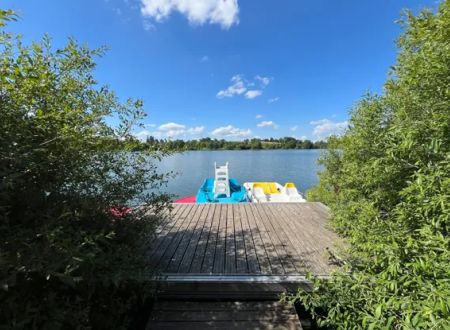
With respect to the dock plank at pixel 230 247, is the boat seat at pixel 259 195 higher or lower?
lower

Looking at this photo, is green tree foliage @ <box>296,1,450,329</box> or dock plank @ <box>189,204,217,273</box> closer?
green tree foliage @ <box>296,1,450,329</box>

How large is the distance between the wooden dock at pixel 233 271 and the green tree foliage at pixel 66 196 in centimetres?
55

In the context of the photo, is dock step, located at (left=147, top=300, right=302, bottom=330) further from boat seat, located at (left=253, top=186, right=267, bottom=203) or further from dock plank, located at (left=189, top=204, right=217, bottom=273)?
boat seat, located at (left=253, top=186, right=267, bottom=203)

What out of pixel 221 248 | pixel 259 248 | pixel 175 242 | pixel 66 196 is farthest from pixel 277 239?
pixel 66 196

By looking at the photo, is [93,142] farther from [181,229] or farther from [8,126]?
[181,229]

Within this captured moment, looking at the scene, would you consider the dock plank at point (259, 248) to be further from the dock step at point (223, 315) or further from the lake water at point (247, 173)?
the lake water at point (247, 173)

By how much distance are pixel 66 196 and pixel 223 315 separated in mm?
1757

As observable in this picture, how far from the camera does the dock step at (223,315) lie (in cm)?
215

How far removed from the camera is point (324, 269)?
8.27 feet

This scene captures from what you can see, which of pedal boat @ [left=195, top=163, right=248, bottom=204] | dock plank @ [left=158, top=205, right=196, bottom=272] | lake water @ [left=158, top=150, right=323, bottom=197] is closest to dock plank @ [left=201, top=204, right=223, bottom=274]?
dock plank @ [left=158, top=205, right=196, bottom=272]

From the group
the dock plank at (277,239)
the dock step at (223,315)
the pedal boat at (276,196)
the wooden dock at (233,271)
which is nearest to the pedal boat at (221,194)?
the pedal boat at (276,196)

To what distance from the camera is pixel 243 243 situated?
3186 mm

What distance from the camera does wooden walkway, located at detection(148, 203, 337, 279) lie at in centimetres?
256

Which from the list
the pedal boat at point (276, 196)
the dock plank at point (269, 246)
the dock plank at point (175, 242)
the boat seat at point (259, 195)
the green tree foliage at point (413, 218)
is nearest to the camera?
the green tree foliage at point (413, 218)
